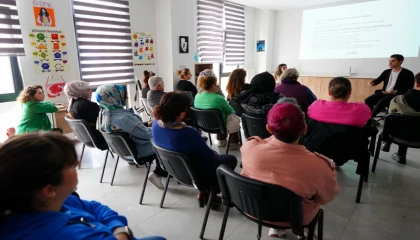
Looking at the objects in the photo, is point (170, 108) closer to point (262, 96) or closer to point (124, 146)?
point (124, 146)

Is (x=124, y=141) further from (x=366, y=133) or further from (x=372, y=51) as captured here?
(x=372, y=51)

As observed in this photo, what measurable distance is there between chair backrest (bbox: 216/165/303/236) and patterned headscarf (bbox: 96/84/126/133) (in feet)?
4.47

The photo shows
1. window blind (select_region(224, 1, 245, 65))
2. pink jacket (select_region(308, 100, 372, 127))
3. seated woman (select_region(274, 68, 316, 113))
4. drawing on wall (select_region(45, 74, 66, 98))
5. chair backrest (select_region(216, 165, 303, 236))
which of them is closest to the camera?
chair backrest (select_region(216, 165, 303, 236))

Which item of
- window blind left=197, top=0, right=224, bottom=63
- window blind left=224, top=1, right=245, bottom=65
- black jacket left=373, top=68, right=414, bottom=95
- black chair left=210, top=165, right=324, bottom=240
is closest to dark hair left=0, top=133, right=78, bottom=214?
black chair left=210, top=165, right=324, bottom=240

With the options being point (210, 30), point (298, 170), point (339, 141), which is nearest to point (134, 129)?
point (298, 170)

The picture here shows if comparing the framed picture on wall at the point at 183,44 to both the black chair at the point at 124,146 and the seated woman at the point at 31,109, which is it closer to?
the seated woman at the point at 31,109

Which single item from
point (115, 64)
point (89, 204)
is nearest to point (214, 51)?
point (115, 64)

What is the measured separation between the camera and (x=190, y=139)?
5.52 ft

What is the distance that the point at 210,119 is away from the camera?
9.60ft

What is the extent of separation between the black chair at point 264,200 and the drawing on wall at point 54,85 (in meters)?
3.37

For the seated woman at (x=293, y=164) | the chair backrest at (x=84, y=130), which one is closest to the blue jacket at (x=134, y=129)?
the chair backrest at (x=84, y=130)

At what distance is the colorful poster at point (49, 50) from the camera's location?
335 cm

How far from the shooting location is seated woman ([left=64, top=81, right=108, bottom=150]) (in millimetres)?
2562

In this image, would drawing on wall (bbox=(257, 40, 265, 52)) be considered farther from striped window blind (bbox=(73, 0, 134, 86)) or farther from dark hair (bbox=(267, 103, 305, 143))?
dark hair (bbox=(267, 103, 305, 143))
